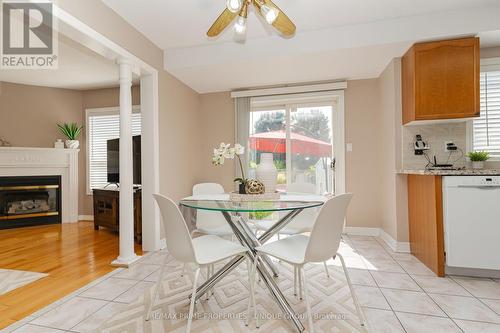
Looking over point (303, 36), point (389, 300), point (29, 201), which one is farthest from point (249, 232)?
point (29, 201)

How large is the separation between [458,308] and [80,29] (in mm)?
3618

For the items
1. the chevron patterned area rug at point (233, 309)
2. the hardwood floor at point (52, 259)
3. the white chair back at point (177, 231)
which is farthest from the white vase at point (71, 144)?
the white chair back at point (177, 231)

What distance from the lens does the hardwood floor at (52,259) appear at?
2010 mm

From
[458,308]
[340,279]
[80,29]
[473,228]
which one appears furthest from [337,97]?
[80,29]

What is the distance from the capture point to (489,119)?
2.97m

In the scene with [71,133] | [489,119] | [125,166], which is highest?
[71,133]

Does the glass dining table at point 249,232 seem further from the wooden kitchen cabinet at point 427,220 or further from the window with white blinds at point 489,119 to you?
the window with white blinds at point 489,119

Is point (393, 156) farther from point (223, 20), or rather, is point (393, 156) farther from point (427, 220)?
point (223, 20)

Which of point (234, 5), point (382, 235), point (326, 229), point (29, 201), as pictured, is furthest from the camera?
point (29, 201)

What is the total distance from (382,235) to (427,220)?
1.14 meters

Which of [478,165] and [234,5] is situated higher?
[234,5]

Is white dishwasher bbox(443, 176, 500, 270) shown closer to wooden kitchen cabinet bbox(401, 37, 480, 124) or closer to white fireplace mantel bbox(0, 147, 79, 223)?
wooden kitchen cabinet bbox(401, 37, 480, 124)

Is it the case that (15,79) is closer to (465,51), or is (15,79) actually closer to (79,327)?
(79,327)

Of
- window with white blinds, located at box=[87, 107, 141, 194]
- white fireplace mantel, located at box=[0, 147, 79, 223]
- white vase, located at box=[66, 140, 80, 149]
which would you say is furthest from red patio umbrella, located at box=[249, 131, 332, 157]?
white fireplace mantel, located at box=[0, 147, 79, 223]
